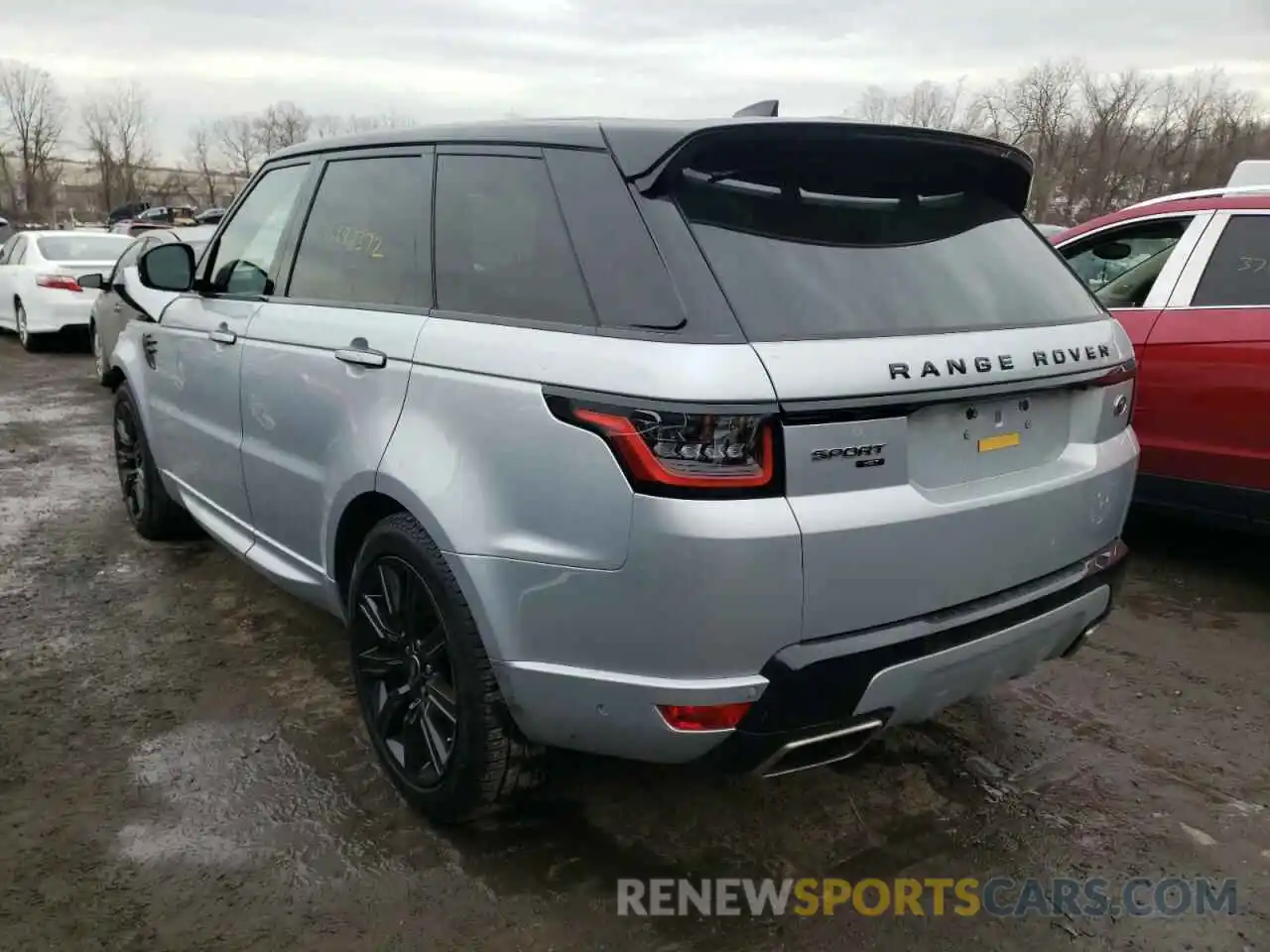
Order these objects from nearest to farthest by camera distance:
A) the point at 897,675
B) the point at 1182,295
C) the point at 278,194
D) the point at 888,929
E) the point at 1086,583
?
the point at 897,675
the point at 888,929
the point at 1086,583
the point at 278,194
the point at 1182,295

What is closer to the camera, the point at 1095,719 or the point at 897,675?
the point at 897,675

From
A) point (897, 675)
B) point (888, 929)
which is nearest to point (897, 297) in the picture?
point (897, 675)

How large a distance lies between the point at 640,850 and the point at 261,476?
1.80 metres

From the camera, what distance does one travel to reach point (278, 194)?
12.2 feet

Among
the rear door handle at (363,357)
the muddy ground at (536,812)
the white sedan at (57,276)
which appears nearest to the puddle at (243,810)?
the muddy ground at (536,812)

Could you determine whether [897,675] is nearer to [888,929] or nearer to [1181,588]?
[888,929]

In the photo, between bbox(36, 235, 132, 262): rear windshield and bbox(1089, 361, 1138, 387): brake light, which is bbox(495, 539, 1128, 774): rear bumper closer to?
bbox(1089, 361, 1138, 387): brake light

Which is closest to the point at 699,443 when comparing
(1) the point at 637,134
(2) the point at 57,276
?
(1) the point at 637,134

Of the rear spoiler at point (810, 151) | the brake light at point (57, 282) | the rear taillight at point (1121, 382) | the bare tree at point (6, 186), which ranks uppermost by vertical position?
the bare tree at point (6, 186)

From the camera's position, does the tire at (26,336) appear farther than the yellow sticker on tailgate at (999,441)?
Yes

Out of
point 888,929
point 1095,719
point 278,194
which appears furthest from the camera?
point 278,194

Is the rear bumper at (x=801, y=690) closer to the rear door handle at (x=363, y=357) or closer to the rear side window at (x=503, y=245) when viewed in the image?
the rear side window at (x=503, y=245)

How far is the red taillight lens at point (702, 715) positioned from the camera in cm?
210

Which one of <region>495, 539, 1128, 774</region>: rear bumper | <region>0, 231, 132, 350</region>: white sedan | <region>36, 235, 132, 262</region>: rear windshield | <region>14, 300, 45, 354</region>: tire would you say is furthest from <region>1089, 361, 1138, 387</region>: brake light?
<region>14, 300, 45, 354</region>: tire
